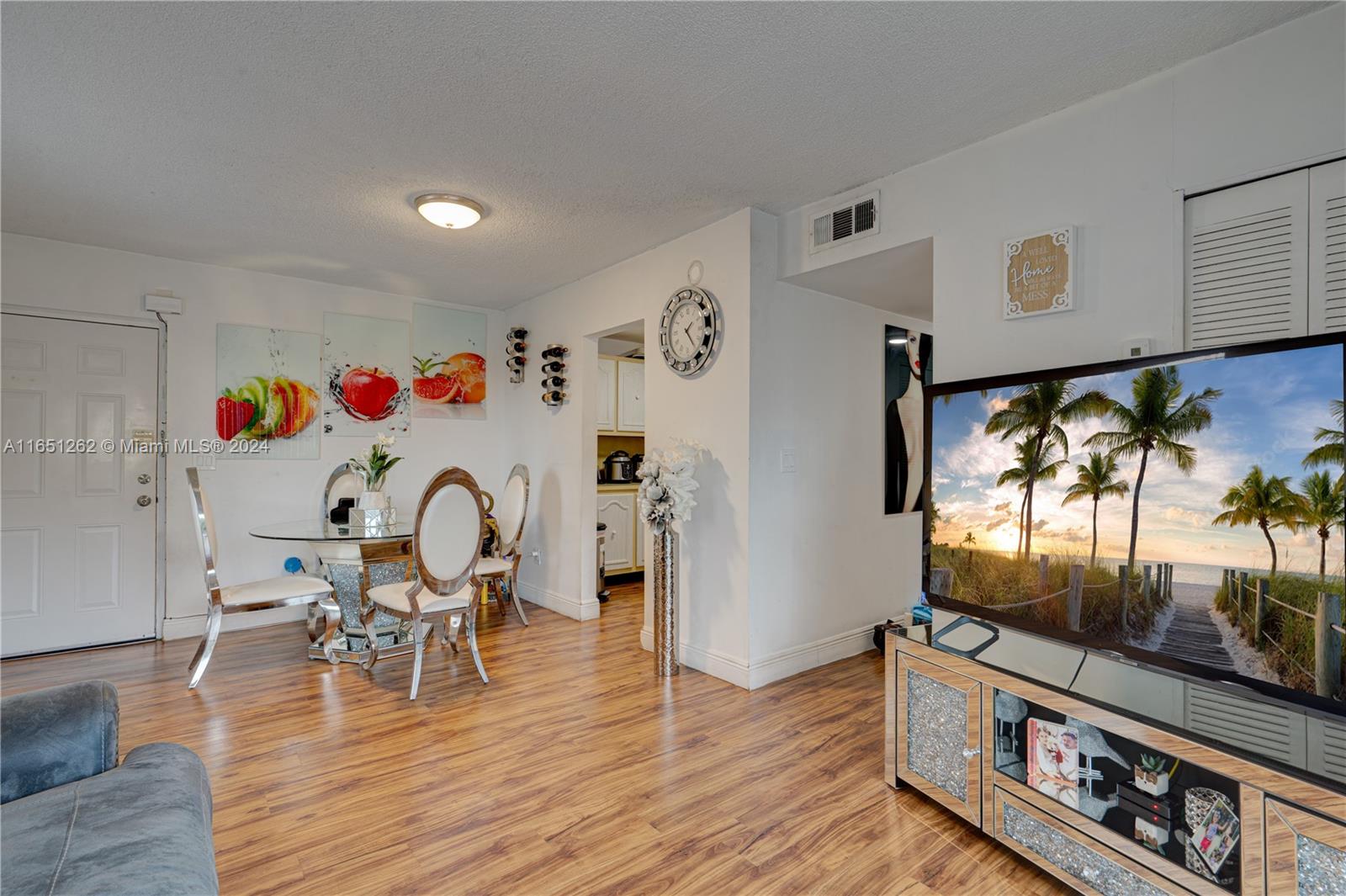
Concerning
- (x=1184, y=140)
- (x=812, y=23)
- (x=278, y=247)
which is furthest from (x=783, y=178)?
(x=278, y=247)

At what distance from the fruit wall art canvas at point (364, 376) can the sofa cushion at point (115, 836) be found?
372 centimetres

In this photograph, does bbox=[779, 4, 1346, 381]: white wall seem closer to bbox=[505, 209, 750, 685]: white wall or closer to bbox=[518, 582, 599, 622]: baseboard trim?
bbox=[505, 209, 750, 685]: white wall

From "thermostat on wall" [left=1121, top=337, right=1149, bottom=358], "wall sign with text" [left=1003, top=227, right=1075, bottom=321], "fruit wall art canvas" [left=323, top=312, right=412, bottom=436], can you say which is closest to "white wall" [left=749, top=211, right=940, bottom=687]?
"wall sign with text" [left=1003, top=227, right=1075, bottom=321]

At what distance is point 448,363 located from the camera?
5379mm

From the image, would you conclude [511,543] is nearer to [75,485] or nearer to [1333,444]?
[75,485]

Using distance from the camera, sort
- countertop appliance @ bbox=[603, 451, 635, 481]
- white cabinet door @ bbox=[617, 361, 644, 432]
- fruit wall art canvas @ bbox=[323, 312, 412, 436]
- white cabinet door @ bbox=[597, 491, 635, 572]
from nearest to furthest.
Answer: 1. fruit wall art canvas @ bbox=[323, 312, 412, 436]
2. white cabinet door @ bbox=[597, 491, 635, 572]
3. white cabinet door @ bbox=[617, 361, 644, 432]
4. countertop appliance @ bbox=[603, 451, 635, 481]

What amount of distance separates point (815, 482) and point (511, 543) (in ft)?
7.61

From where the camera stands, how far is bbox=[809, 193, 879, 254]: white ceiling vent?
120 inches

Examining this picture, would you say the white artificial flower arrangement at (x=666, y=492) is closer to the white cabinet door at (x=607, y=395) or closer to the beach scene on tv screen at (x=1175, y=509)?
the beach scene on tv screen at (x=1175, y=509)

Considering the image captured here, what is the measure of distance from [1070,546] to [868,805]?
3.75 ft

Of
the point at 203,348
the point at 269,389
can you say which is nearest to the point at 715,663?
the point at 269,389

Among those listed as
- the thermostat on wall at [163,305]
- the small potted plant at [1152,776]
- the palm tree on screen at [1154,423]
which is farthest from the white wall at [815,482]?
the thermostat on wall at [163,305]

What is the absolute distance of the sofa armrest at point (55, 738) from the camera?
4.58 ft

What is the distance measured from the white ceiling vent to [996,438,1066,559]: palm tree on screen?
4.77 ft
